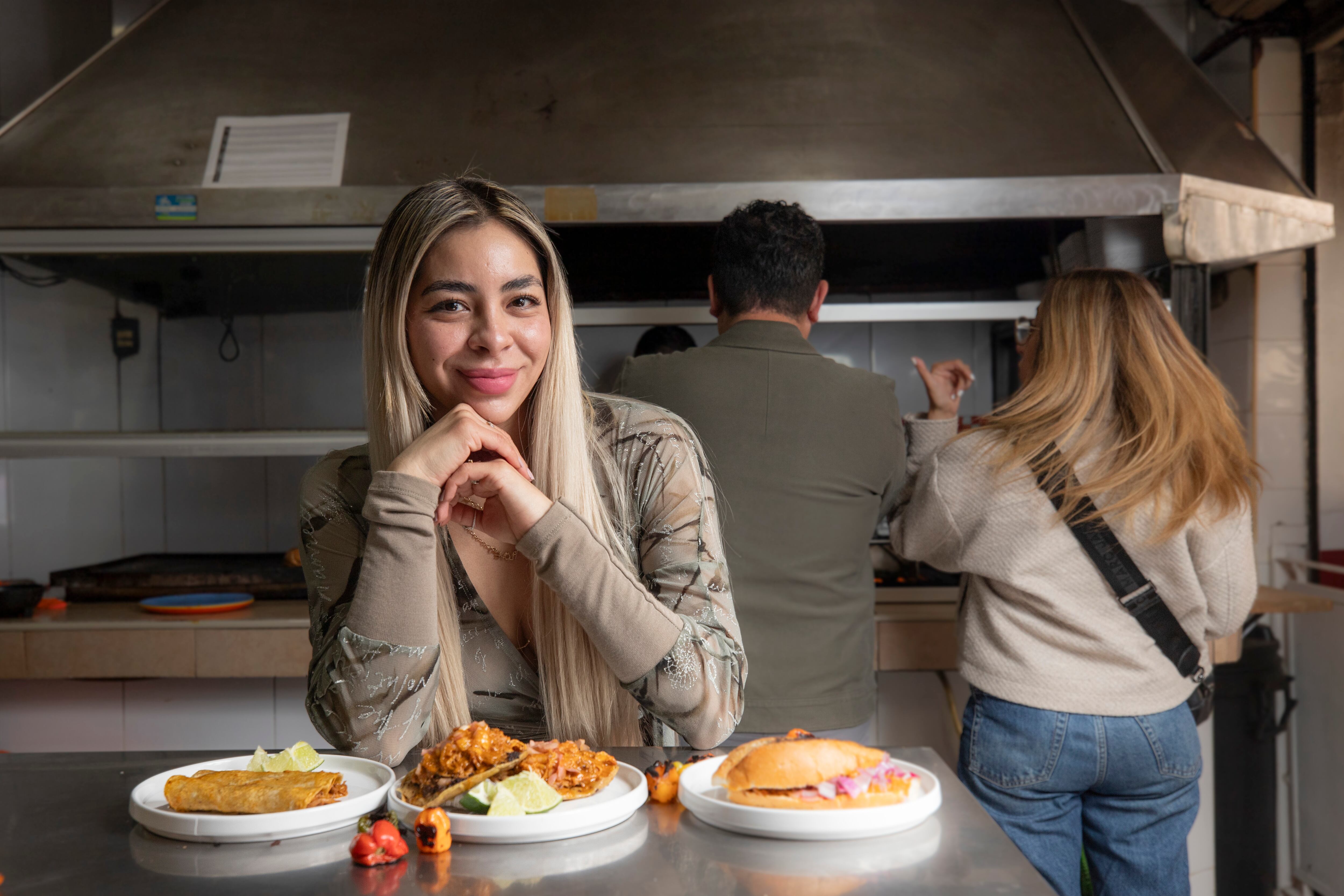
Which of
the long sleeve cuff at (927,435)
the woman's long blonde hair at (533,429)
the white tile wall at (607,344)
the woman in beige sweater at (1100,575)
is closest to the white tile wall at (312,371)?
the white tile wall at (607,344)

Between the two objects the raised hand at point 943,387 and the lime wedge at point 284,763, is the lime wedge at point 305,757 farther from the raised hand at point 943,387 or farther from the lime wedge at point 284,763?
the raised hand at point 943,387

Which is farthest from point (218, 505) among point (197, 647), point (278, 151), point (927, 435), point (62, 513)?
point (927, 435)

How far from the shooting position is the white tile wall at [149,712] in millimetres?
2447

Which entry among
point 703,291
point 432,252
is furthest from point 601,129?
point 432,252

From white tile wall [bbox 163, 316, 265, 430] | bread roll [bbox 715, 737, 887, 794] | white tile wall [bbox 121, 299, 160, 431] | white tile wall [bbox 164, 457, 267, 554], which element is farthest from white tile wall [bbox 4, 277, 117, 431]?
bread roll [bbox 715, 737, 887, 794]

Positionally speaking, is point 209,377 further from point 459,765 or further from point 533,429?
point 459,765

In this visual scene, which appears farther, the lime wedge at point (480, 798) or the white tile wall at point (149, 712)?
the white tile wall at point (149, 712)

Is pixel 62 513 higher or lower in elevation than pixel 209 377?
lower

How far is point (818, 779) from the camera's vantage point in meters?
0.80

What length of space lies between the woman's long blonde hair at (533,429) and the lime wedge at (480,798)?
404 millimetres

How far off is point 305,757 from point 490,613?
0.39 m

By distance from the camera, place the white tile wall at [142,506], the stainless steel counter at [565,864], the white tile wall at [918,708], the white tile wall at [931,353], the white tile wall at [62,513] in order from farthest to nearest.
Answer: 1. the white tile wall at [931,353]
2. the white tile wall at [142,506]
3. the white tile wall at [62,513]
4. the white tile wall at [918,708]
5. the stainless steel counter at [565,864]

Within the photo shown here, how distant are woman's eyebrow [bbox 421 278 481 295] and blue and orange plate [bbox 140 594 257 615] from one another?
154cm

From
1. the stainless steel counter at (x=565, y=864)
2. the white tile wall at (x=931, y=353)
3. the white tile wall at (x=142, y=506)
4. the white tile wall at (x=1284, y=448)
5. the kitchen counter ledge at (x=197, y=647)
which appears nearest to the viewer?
the stainless steel counter at (x=565, y=864)
